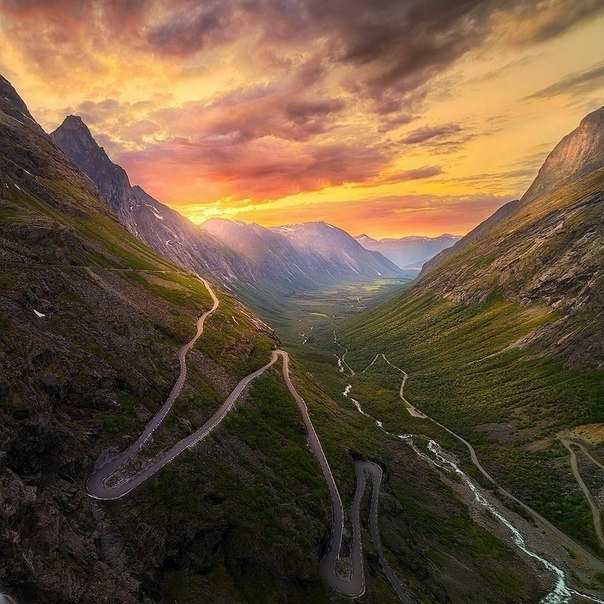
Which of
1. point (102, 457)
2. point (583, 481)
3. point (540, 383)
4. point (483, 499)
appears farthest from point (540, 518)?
point (102, 457)

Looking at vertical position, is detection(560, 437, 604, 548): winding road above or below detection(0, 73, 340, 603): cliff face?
below

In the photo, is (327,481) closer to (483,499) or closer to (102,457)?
(102,457)

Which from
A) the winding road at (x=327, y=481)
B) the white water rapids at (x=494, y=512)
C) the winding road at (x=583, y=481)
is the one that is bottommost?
the white water rapids at (x=494, y=512)

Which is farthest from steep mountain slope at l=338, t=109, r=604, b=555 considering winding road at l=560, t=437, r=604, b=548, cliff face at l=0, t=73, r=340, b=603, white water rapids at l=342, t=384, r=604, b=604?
cliff face at l=0, t=73, r=340, b=603

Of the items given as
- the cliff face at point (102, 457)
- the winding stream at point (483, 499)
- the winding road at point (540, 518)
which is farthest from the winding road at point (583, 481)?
the cliff face at point (102, 457)

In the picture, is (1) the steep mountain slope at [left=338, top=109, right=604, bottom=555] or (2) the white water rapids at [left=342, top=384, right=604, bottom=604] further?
(1) the steep mountain slope at [left=338, top=109, right=604, bottom=555]

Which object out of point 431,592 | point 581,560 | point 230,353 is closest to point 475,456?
point 581,560

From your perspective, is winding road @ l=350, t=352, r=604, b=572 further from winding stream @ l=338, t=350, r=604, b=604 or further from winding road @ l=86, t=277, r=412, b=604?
winding road @ l=86, t=277, r=412, b=604

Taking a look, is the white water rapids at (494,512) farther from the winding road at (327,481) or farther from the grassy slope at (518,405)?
the winding road at (327,481)
